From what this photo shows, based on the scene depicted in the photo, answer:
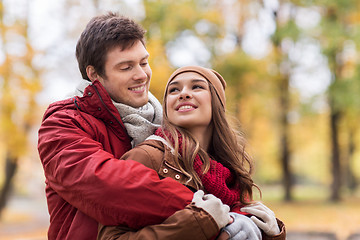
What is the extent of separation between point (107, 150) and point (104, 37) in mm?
675

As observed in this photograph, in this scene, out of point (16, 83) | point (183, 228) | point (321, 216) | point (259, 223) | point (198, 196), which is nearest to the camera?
point (183, 228)

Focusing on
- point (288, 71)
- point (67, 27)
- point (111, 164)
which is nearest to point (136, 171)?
point (111, 164)

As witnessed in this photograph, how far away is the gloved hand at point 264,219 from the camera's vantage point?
2.32 m

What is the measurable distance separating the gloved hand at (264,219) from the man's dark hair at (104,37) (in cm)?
121

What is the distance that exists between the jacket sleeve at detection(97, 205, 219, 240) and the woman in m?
0.11

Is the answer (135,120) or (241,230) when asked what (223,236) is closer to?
(241,230)

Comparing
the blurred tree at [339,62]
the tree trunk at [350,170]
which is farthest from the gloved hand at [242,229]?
the tree trunk at [350,170]

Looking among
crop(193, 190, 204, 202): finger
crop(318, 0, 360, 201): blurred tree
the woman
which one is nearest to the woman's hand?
the woman

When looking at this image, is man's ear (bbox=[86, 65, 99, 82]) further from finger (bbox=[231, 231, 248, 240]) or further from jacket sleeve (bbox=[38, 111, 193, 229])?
finger (bbox=[231, 231, 248, 240])

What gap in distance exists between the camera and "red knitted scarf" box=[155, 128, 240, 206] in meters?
2.38

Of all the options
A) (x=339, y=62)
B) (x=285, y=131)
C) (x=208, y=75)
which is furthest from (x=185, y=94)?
(x=339, y=62)

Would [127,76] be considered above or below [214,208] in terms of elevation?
above

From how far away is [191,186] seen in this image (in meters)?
2.28

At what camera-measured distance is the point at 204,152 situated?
2.52 metres
